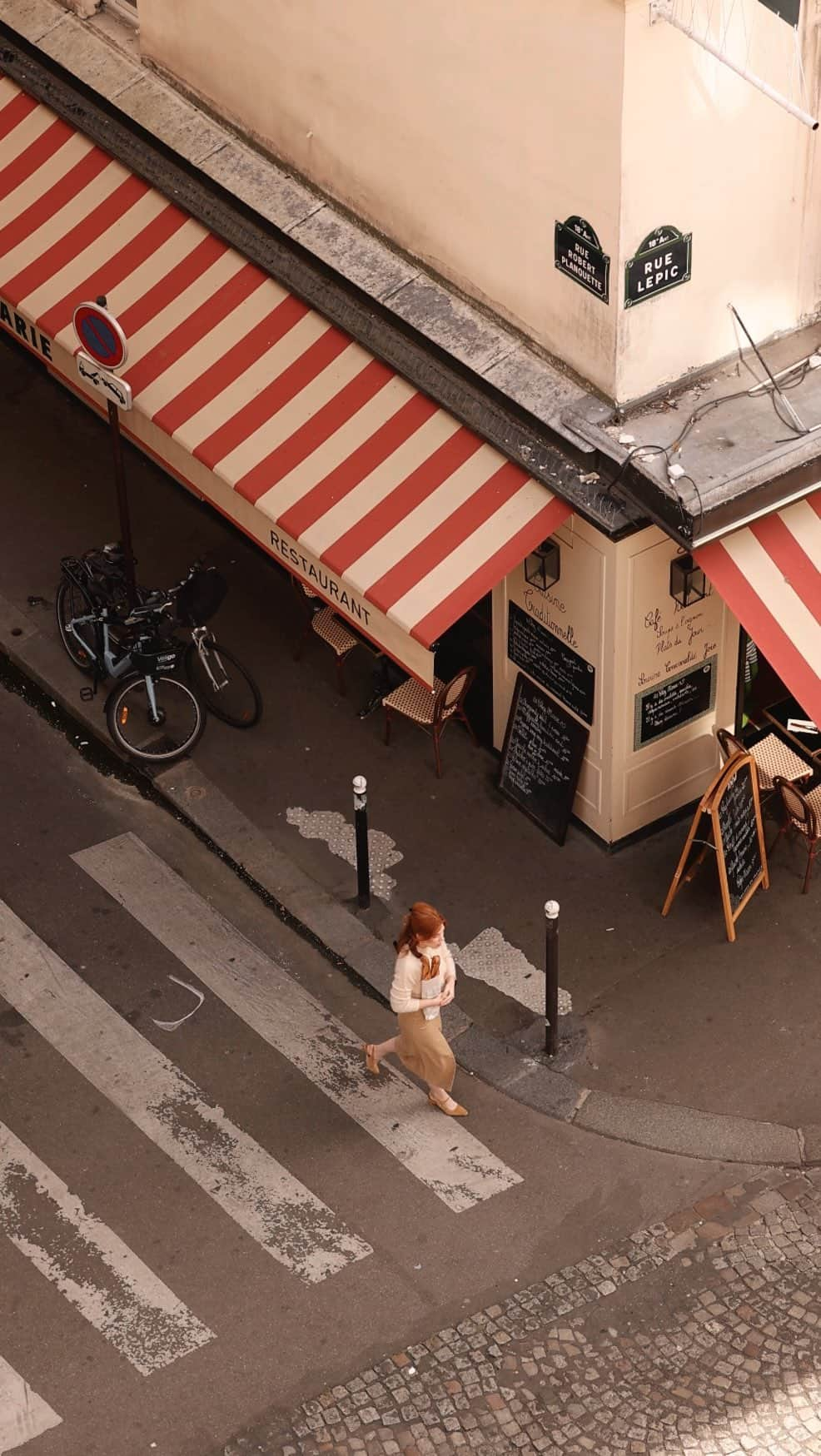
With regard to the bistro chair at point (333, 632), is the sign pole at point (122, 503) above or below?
above

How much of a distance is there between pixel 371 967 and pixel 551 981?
1.50 m

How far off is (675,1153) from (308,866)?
10.8 feet

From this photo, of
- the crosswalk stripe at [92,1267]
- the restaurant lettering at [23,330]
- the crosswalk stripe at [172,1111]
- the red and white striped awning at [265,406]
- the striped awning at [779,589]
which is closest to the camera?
the crosswalk stripe at [92,1267]

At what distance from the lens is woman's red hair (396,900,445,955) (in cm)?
1137

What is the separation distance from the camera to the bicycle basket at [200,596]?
47.2ft

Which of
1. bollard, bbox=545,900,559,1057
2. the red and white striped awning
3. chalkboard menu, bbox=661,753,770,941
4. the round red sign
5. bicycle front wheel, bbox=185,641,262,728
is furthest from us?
bicycle front wheel, bbox=185,641,262,728

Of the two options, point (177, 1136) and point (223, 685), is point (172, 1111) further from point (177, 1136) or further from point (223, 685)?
point (223, 685)

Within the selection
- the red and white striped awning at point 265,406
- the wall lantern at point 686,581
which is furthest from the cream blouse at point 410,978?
the wall lantern at point 686,581

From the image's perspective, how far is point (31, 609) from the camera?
15.9 metres

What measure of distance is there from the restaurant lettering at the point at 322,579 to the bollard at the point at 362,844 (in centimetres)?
106

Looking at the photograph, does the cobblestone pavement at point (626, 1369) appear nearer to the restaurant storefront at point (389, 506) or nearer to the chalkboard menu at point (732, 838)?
the chalkboard menu at point (732, 838)

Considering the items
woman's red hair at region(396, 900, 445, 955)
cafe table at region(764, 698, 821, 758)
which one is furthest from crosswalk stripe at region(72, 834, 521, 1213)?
cafe table at region(764, 698, 821, 758)

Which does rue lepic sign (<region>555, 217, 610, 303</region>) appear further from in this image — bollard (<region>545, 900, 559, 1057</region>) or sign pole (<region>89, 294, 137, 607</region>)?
Answer: sign pole (<region>89, 294, 137, 607</region>)

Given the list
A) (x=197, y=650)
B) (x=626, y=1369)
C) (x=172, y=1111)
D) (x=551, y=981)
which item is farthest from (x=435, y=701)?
(x=626, y=1369)
